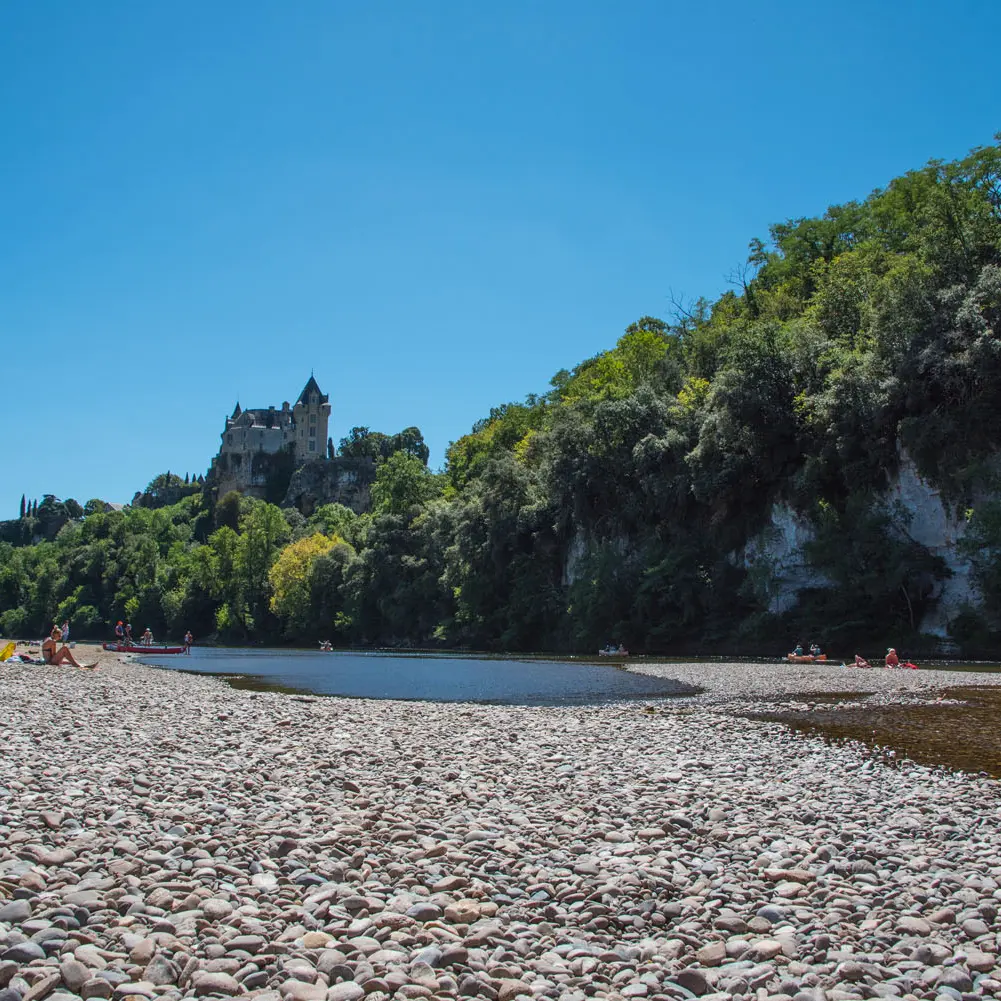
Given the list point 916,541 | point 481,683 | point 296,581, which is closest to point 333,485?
point 296,581

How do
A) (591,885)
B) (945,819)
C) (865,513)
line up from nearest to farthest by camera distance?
(591,885)
(945,819)
(865,513)

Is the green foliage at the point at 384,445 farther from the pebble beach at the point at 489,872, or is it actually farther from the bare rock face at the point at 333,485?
the pebble beach at the point at 489,872

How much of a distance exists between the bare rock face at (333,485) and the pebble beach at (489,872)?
6054 inches

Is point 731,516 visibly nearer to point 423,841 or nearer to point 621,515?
point 621,515

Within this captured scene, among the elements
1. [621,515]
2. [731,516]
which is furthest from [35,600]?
[731,516]

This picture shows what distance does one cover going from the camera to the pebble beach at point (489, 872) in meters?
5.37

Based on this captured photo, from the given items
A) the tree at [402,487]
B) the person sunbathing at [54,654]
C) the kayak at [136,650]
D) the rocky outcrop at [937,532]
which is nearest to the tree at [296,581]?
the tree at [402,487]

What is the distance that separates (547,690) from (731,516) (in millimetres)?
32154

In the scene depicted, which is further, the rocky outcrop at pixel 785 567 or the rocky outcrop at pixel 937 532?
the rocky outcrop at pixel 785 567

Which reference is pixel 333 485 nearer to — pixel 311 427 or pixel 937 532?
pixel 311 427

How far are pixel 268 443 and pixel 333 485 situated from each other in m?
25.7

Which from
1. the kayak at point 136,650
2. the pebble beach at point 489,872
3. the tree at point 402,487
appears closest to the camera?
the pebble beach at point 489,872

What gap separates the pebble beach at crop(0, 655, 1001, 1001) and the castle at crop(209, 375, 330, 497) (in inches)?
6848

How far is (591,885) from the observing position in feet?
22.9
